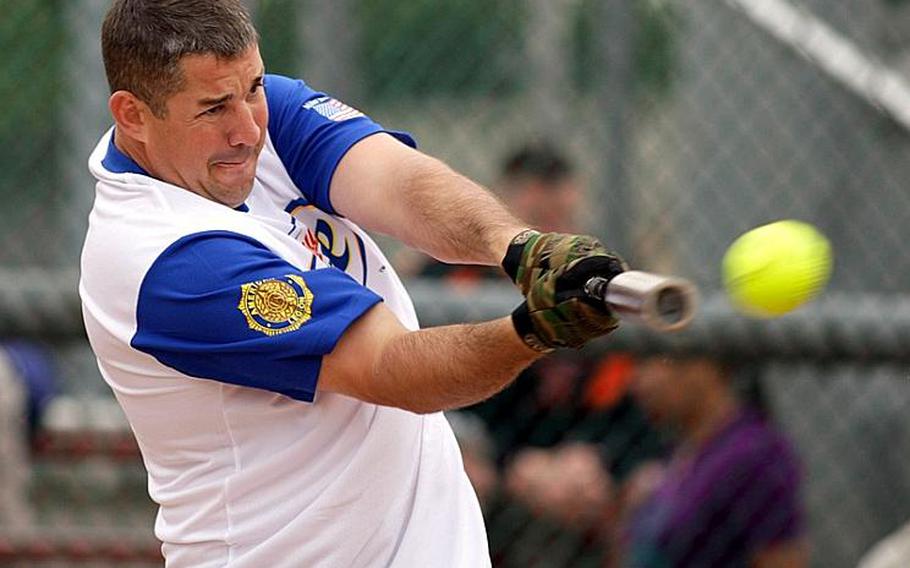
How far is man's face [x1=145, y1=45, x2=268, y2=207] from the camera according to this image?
2.80m

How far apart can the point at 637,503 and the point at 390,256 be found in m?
1.11

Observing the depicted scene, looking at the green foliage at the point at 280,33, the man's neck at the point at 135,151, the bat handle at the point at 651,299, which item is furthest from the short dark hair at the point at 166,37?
the green foliage at the point at 280,33

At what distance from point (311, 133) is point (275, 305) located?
0.54 m

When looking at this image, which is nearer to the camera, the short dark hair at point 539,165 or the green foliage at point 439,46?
the green foliage at point 439,46

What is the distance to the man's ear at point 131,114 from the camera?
2.88 metres

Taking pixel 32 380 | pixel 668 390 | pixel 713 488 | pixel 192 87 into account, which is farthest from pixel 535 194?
pixel 192 87

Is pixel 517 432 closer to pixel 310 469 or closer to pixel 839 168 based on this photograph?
pixel 839 168

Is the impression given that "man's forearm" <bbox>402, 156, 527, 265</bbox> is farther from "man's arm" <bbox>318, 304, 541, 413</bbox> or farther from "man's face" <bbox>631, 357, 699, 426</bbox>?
"man's face" <bbox>631, 357, 699, 426</bbox>

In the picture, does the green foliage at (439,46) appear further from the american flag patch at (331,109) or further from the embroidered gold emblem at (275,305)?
the embroidered gold emblem at (275,305)

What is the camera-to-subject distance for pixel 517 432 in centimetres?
510

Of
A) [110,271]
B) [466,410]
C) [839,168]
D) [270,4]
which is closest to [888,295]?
[839,168]

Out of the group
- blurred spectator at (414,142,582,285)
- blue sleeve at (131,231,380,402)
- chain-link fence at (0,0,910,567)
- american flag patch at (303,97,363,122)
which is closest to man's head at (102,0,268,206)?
blue sleeve at (131,231,380,402)

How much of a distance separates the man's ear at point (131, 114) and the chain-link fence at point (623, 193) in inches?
67.4

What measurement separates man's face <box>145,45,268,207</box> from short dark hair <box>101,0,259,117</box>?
0.02 metres
